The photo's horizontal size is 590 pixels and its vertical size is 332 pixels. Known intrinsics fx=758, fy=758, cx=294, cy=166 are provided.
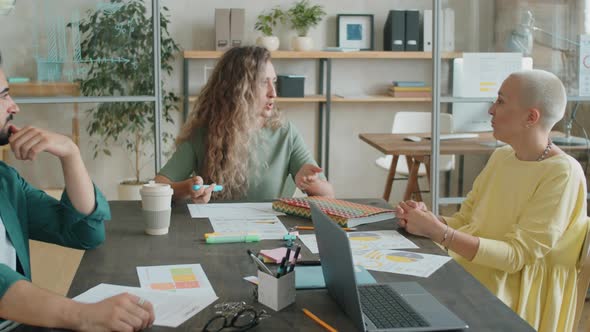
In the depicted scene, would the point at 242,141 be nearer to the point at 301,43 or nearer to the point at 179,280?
the point at 179,280

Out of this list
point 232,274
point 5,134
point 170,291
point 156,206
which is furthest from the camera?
point 156,206

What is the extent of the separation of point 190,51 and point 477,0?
2.43 meters

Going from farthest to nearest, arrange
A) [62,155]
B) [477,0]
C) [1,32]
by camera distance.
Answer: [477,0] → [1,32] → [62,155]

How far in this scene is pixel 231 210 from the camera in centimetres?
237

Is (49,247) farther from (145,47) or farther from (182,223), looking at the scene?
(182,223)

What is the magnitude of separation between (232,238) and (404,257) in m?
0.45

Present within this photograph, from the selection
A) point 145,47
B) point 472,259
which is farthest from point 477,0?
point 472,259

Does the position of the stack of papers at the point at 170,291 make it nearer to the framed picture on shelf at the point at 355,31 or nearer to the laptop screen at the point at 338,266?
the laptop screen at the point at 338,266

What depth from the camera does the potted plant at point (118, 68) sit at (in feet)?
11.4

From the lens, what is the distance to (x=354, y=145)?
Result: 6121 mm

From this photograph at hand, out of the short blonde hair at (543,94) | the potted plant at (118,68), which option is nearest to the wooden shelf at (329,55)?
the potted plant at (118,68)

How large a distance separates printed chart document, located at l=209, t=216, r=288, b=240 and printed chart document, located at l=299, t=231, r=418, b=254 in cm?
8

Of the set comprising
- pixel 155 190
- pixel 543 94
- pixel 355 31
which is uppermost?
pixel 355 31

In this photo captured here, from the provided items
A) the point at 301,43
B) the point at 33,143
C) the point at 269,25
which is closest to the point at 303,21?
the point at 301,43
